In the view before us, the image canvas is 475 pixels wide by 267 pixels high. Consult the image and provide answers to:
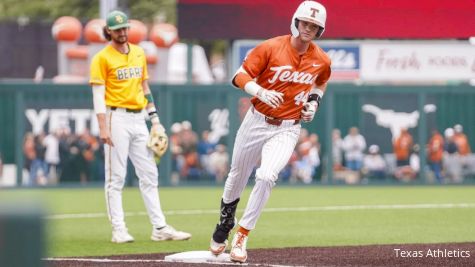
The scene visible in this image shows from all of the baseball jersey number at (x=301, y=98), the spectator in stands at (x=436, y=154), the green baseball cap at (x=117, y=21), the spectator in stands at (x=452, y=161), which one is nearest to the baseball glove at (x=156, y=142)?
the green baseball cap at (x=117, y=21)

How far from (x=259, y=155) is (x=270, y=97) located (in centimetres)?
68

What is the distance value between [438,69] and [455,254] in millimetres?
15596

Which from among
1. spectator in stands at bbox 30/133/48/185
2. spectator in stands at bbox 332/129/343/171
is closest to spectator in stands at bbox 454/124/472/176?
spectator in stands at bbox 332/129/343/171

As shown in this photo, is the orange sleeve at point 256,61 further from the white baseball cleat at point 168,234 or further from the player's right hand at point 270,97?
the white baseball cleat at point 168,234

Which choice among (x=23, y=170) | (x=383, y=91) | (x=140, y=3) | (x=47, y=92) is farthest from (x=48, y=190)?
(x=140, y=3)

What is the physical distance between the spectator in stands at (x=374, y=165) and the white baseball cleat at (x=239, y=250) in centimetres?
1656

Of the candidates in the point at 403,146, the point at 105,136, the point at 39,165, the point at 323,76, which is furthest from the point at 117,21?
the point at 403,146

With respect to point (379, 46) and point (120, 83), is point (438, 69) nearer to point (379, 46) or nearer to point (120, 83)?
point (379, 46)

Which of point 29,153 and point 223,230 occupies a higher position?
point 223,230

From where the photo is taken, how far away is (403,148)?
24.0m

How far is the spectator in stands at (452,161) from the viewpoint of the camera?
77.5 ft

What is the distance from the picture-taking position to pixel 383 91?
2389 centimetres

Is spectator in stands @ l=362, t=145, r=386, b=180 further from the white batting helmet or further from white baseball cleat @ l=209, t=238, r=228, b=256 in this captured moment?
the white batting helmet

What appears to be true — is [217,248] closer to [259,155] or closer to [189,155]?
[259,155]
